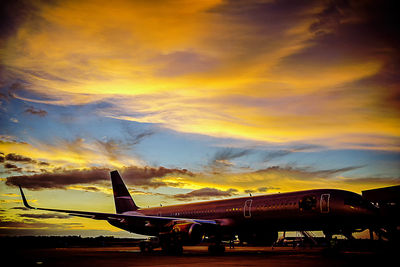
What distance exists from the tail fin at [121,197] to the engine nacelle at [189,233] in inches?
776

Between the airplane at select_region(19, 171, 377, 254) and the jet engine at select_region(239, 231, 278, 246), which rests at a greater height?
the airplane at select_region(19, 171, 377, 254)

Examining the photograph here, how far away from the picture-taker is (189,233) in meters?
24.5

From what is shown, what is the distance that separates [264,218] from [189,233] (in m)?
5.43

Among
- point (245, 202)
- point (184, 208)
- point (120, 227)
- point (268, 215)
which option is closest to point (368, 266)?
point (268, 215)

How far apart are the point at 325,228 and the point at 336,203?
1.84 meters

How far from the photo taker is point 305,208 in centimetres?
2233

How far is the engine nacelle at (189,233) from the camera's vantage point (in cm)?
2447

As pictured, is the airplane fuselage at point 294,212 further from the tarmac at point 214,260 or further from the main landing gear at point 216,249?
the tarmac at point 214,260

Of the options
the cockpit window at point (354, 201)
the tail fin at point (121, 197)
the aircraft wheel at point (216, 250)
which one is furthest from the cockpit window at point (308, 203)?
the tail fin at point (121, 197)

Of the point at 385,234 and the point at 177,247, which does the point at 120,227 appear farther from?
the point at 385,234

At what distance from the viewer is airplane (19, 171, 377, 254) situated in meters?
20.8

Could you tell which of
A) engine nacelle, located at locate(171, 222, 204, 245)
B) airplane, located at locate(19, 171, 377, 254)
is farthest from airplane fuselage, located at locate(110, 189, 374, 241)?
engine nacelle, located at locate(171, 222, 204, 245)

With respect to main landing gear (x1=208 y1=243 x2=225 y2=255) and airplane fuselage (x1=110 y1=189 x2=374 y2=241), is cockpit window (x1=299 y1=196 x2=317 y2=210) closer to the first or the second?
airplane fuselage (x1=110 y1=189 x2=374 y2=241)

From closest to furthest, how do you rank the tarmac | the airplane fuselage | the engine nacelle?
the tarmac → the airplane fuselage → the engine nacelle
